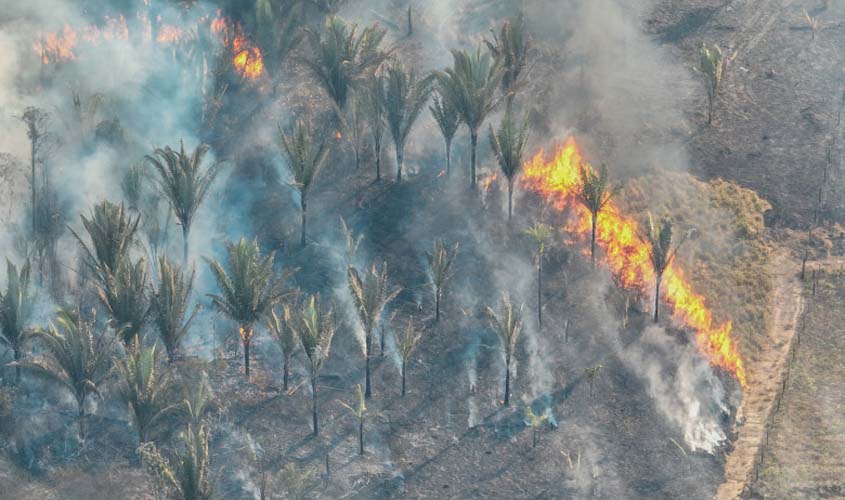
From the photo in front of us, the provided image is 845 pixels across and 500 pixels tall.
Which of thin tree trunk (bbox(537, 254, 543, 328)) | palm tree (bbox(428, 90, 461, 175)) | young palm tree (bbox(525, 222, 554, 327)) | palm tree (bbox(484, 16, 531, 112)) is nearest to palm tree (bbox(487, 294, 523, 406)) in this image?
thin tree trunk (bbox(537, 254, 543, 328))

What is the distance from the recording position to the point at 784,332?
47312 millimetres

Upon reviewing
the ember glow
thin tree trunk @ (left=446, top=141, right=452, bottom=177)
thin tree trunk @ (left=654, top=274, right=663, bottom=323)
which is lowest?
thin tree trunk @ (left=654, top=274, right=663, bottom=323)

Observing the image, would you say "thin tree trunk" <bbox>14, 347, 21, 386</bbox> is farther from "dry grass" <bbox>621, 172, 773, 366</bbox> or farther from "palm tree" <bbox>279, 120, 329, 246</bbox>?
"dry grass" <bbox>621, 172, 773, 366</bbox>

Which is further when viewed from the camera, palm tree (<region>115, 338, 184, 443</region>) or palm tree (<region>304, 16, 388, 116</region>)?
palm tree (<region>304, 16, 388, 116</region>)

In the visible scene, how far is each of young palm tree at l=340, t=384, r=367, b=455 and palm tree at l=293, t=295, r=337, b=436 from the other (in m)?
1.17

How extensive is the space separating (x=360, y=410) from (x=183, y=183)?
1036cm

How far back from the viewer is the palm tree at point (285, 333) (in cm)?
4075

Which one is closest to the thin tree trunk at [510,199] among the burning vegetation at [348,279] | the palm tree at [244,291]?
the burning vegetation at [348,279]

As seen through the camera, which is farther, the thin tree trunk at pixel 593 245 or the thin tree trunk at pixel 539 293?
the thin tree trunk at pixel 593 245

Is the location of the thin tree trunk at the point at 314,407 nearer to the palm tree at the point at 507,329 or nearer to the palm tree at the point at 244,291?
the palm tree at the point at 244,291

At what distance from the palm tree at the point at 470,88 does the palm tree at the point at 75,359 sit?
15892mm

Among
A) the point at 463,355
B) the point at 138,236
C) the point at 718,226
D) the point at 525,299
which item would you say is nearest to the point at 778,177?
the point at 718,226

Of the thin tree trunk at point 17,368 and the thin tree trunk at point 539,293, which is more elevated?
the thin tree trunk at point 539,293

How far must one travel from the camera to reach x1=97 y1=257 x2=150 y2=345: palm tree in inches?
1596
